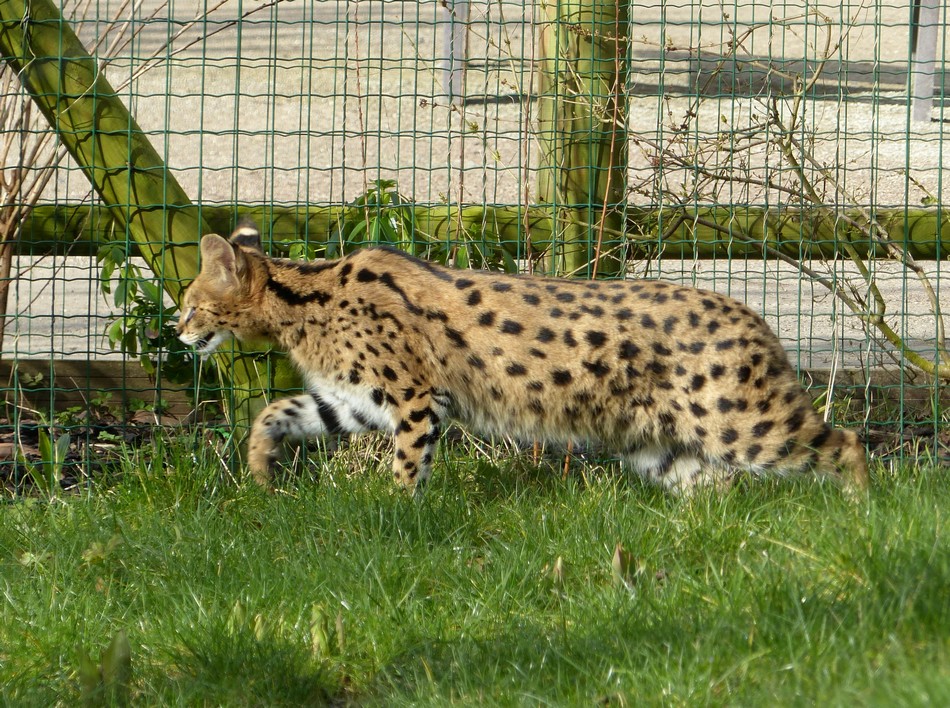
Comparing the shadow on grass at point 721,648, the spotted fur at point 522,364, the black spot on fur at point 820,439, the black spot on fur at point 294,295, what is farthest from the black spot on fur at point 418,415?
the shadow on grass at point 721,648

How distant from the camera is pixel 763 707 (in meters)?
3.01

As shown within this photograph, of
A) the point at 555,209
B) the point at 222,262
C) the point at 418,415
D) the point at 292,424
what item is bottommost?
the point at 292,424

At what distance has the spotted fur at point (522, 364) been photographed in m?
5.41

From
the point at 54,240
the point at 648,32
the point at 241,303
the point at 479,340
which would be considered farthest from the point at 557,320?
the point at 648,32

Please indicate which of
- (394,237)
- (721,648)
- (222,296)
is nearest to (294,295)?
(222,296)

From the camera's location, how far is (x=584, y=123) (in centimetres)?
621

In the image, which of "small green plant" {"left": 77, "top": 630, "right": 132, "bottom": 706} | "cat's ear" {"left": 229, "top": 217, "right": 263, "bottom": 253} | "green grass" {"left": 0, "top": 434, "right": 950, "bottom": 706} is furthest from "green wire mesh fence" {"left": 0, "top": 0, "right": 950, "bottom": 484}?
"small green plant" {"left": 77, "top": 630, "right": 132, "bottom": 706}

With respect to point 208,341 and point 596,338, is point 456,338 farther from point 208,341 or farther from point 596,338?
point 208,341

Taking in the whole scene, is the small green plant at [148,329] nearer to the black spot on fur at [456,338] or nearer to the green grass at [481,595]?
the green grass at [481,595]

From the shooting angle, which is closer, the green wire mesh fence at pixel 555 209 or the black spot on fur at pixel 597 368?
the black spot on fur at pixel 597 368

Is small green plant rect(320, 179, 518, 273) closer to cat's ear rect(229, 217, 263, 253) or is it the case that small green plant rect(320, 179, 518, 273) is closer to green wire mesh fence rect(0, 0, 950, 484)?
green wire mesh fence rect(0, 0, 950, 484)

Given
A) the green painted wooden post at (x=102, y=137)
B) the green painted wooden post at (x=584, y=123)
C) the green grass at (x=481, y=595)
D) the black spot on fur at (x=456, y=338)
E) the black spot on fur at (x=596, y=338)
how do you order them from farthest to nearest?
the green painted wooden post at (x=584, y=123)
the green painted wooden post at (x=102, y=137)
the black spot on fur at (x=456, y=338)
the black spot on fur at (x=596, y=338)
the green grass at (x=481, y=595)

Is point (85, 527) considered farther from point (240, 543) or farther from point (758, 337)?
point (758, 337)

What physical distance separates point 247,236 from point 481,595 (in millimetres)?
2572
